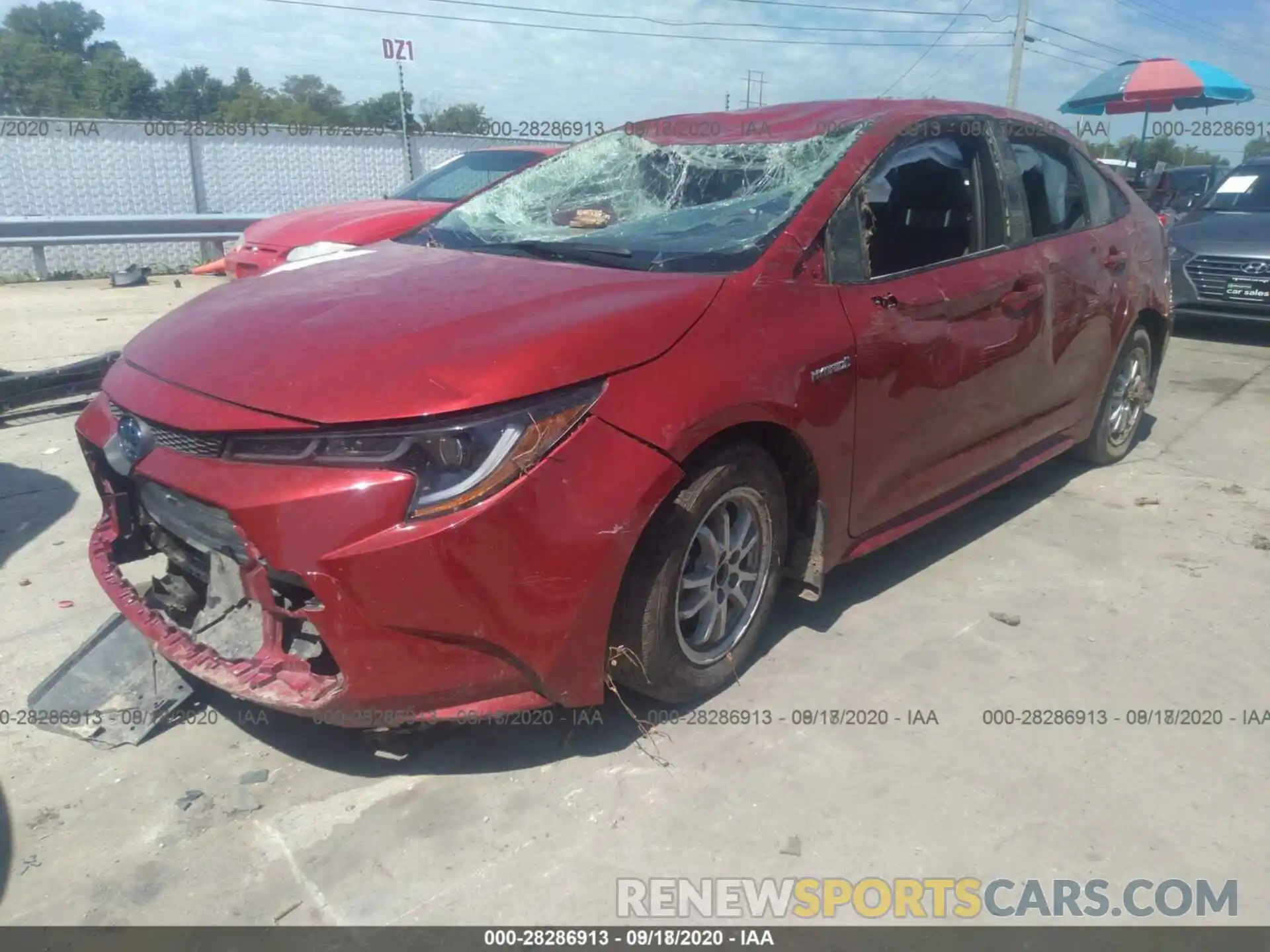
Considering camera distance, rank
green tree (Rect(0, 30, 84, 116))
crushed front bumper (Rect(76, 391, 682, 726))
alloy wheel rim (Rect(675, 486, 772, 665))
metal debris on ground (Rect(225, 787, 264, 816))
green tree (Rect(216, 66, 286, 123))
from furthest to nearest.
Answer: green tree (Rect(216, 66, 286, 123)), green tree (Rect(0, 30, 84, 116)), alloy wheel rim (Rect(675, 486, 772, 665)), metal debris on ground (Rect(225, 787, 264, 816)), crushed front bumper (Rect(76, 391, 682, 726))

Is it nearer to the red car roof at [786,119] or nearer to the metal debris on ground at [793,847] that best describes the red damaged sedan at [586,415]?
the red car roof at [786,119]

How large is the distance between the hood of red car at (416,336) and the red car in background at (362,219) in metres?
3.43

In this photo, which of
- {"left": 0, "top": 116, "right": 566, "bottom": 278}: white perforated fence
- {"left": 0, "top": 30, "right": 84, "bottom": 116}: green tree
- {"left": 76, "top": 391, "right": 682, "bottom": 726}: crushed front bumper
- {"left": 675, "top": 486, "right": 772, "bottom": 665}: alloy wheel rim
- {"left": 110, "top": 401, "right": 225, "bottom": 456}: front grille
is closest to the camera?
{"left": 76, "top": 391, "right": 682, "bottom": 726}: crushed front bumper

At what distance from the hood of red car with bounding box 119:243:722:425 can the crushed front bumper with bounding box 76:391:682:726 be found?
0.16 metres

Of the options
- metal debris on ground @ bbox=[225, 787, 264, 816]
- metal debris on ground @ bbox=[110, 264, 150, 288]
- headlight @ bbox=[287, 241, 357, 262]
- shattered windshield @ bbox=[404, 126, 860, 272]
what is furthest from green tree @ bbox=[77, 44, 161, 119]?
metal debris on ground @ bbox=[225, 787, 264, 816]

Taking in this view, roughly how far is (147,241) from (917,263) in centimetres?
1149

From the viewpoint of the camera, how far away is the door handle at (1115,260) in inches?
177

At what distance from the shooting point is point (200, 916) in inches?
86.2

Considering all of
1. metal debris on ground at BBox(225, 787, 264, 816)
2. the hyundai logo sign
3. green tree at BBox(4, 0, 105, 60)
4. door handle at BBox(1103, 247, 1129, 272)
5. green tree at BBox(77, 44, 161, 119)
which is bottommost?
metal debris on ground at BBox(225, 787, 264, 816)

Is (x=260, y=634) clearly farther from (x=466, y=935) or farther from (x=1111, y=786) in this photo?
(x=1111, y=786)

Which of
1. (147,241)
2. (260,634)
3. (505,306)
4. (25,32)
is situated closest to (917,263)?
(505,306)

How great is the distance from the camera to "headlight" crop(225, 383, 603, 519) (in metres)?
2.24

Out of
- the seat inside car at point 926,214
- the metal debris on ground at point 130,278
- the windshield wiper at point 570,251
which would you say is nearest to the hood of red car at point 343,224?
the windshield wiper at point 570,251

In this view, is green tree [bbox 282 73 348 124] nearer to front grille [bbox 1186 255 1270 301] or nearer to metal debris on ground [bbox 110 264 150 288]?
metal debris on ground [bbox 110 264 150 288]
